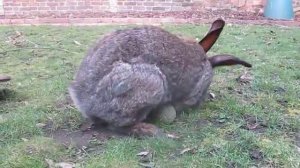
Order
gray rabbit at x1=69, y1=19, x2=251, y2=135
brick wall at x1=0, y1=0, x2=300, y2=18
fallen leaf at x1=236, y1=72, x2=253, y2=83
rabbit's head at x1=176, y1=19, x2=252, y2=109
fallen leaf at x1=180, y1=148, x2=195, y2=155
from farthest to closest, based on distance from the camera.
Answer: brick wall at x1=0, y1=0, x2=300, y2=18 < fallen leaf at x1=236, y1=72, x2=253, y2=83 < rabbit's head at x1=176, y1=19, x2=252, y2=109 < gray rabbit at x1=69, y1=19, x2=251, y2=135 < fallen leaf at x1=180, y1=148, x2=195, y2=155

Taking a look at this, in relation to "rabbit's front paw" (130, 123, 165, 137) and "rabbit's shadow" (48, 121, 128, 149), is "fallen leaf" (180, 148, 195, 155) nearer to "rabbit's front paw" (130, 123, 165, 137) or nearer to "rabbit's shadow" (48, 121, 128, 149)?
"rabbit's front paw" (130, 123, 165, 137)

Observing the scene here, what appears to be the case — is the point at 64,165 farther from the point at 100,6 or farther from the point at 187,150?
the point at 100,6

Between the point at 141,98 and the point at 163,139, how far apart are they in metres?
0.35

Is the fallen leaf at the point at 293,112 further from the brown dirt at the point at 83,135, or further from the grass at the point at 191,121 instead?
the brown dirt at the point at 83,135

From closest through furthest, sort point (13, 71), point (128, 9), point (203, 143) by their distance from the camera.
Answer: point (203, 143) < point (13, 71) < point (128, 9)

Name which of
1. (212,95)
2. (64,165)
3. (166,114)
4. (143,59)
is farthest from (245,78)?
(64,165)

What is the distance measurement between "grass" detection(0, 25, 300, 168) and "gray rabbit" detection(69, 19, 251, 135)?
199mm

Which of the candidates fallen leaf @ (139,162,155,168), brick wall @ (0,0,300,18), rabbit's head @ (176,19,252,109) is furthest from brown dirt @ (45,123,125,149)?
brick wall @ (0,0,300,18)

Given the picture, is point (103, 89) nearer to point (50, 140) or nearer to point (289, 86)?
point (50, 140)

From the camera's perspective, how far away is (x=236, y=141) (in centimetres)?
362

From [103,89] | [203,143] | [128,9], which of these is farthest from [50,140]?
[128,9]

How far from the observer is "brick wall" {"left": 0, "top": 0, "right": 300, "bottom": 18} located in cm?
1123

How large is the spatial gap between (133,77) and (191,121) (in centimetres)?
79

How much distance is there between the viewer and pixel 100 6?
451 inches
